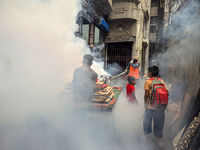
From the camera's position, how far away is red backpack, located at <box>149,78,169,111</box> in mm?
2699

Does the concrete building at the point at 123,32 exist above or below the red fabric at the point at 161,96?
above

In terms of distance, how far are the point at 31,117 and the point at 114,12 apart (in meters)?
9.34

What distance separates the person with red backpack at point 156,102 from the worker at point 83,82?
1163 mm

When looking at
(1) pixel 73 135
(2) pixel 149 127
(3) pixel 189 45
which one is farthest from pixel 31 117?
(3) pixel 189 45

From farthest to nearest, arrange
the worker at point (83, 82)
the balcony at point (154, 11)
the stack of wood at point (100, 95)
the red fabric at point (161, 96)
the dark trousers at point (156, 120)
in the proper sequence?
the balcony at point (154, 11) < the stack of wood at point (100, 95) < the worker at point (83, 82) < the dark trousers at point (156, 120) < the red fabric at point (161, 96)

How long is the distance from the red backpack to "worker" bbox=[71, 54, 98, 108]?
1254 mm

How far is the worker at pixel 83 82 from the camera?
3059 millimetres

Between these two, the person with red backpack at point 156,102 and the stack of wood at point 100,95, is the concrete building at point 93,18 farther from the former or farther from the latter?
the person with red backpack at point 156,102

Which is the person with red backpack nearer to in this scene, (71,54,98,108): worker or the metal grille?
(71,54,98,108): worker

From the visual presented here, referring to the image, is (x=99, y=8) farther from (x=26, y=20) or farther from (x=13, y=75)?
(x=13, y=75)

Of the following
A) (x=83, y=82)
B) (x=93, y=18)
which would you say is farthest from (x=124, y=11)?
(x=83, y=82)

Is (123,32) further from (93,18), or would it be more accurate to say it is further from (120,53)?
(93,18)

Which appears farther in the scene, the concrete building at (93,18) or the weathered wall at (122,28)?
the weathered wall at (122,28)

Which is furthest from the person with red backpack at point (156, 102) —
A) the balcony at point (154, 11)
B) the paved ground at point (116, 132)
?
the balcony at point (154, 11)
